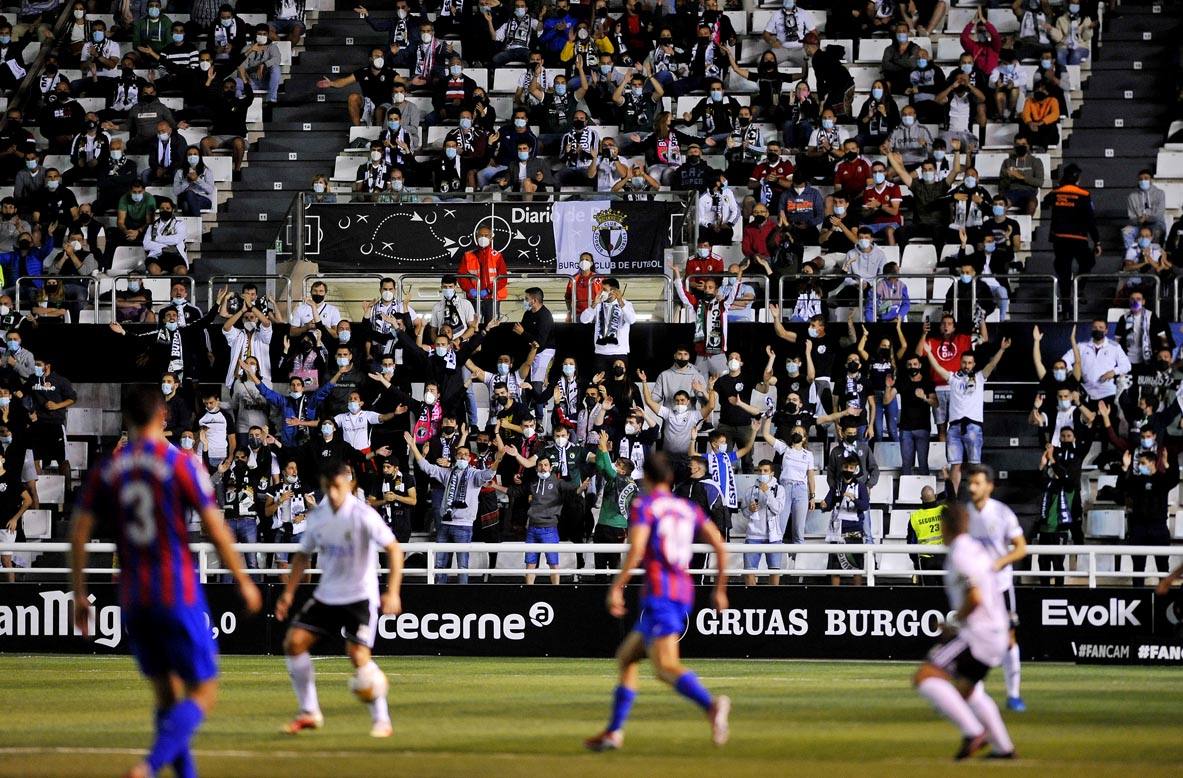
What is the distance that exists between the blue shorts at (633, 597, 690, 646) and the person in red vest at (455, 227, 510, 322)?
15.0 meters

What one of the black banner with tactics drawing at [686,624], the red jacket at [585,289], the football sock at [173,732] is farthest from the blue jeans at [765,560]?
the football sock at [173,732]

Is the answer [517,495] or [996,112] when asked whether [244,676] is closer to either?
[517,495]

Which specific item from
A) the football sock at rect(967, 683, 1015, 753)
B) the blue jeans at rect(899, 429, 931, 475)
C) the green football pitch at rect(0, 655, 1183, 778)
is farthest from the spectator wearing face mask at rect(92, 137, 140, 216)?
the football sock at rect(967, 683, 1015, 753)

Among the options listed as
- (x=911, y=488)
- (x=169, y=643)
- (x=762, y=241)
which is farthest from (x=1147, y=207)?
(x=169, y=643)

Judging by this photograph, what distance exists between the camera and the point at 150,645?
8.75 meters

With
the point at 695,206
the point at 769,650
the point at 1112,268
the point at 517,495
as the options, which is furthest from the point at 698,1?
the point at 769,650

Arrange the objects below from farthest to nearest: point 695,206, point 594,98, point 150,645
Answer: point 594,98 < point 695,206 < point 150,645

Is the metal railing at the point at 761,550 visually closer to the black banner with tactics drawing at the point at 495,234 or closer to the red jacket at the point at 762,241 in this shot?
the red jacket at the point at 762,241

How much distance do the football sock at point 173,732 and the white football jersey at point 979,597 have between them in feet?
15.4

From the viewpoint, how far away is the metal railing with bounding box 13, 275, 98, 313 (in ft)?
87.8

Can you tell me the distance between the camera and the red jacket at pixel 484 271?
2594 cm

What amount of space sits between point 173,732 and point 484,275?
1789cm

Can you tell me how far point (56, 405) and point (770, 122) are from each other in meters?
12.9

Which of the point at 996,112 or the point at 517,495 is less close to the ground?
the point at 996,112
